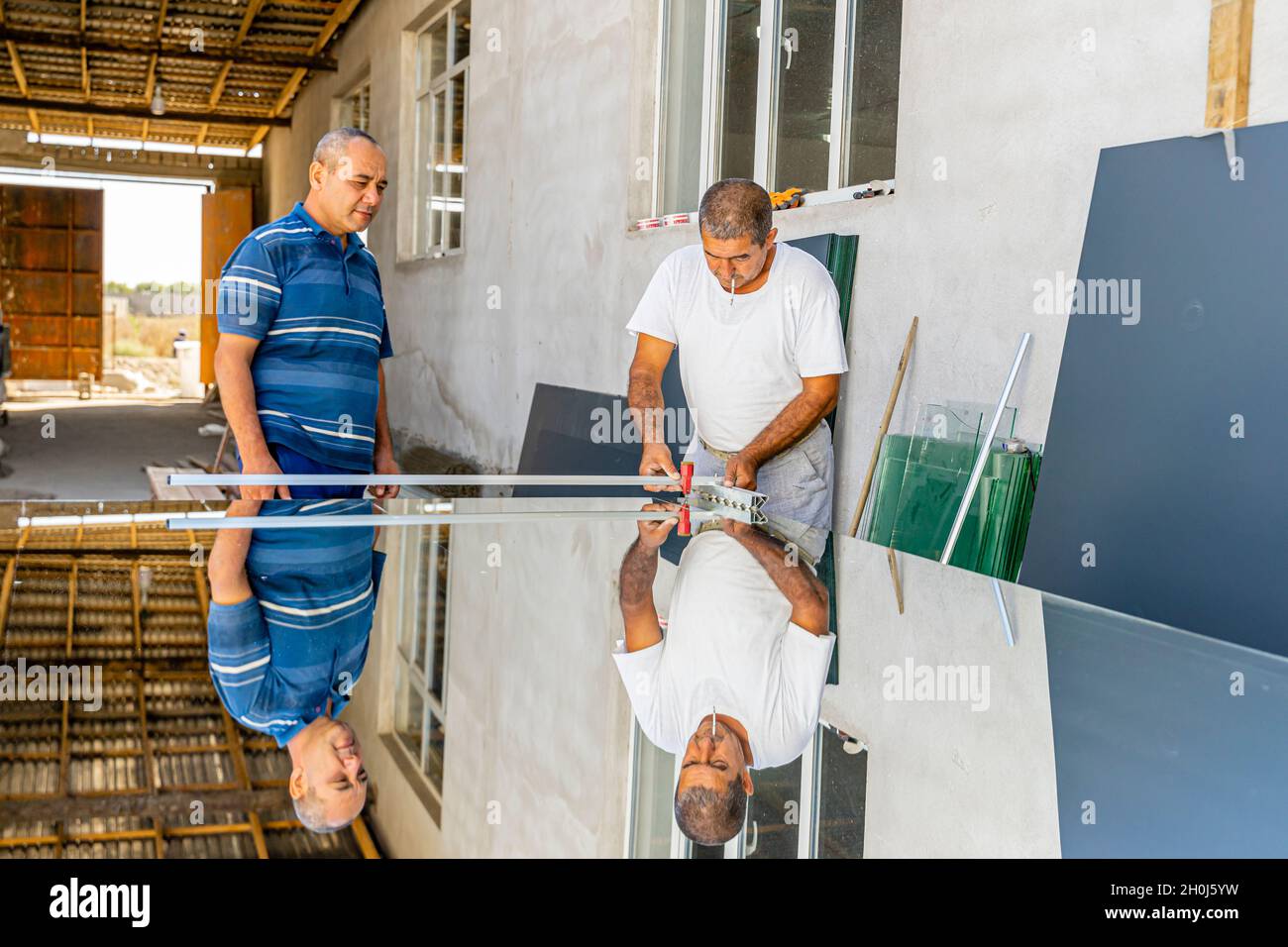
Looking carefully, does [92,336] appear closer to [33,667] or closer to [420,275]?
[420,275]

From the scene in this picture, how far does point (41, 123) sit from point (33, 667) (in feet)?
71.6

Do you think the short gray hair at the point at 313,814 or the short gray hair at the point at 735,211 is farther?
the short gray hair at the point at 735,211

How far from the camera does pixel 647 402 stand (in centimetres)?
354

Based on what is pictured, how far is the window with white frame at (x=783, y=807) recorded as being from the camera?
94cm

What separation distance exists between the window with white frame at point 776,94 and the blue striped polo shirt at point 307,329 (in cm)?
230

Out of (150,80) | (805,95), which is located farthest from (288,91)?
(805,95)

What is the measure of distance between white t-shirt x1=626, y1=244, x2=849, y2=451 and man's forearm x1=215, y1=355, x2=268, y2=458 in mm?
1291

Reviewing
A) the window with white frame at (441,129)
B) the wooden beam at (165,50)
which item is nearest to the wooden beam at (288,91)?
the wooden beam at (165,50)

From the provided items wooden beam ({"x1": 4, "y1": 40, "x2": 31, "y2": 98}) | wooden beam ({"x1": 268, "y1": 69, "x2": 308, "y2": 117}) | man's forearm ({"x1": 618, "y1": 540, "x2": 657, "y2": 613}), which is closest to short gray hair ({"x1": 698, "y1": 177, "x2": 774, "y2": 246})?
man's forearm ({"x1": 618, "y1": 540, "x2": 657, "y2": 613})

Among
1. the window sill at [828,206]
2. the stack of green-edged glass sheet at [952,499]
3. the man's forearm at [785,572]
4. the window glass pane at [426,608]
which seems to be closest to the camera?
the window glass pane at [426,608]

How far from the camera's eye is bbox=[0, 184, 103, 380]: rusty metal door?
62.4 ft

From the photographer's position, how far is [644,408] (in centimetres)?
354

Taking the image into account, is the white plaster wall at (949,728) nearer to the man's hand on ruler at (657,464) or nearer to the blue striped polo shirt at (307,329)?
the man's hand on ruler at (657,464)

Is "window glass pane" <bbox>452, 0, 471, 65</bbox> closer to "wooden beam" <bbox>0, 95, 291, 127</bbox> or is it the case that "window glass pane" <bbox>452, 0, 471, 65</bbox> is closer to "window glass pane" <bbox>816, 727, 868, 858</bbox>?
"wooden beam" <bbox>0, 95, 291, 127</bbox>
